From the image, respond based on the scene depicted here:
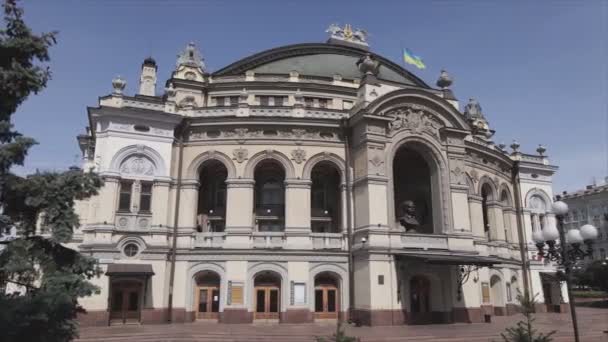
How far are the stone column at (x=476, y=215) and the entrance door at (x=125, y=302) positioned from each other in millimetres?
22131

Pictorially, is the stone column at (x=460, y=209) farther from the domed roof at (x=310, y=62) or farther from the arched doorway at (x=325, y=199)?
the domed roof at (x=310, y=62)

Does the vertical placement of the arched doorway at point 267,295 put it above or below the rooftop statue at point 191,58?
below

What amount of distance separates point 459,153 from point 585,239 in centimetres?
1685

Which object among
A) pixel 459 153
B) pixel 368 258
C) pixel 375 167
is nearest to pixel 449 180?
pixel 459 153

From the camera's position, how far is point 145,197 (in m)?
27.4

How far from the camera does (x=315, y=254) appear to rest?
1083 inches

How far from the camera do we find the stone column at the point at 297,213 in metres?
27.6

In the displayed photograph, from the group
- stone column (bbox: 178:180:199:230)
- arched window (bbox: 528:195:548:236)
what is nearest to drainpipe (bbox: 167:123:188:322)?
stone column (bbox: 178:180:199:230)

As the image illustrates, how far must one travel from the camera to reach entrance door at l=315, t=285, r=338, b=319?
27562 mm

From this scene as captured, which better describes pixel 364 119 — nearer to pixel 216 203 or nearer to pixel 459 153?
pixel 459 153

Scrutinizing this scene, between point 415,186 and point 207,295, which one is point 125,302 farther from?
point 415,186

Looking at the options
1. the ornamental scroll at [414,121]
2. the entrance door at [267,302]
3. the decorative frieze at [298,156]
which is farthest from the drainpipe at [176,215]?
the ornamental scroll at [414,121]

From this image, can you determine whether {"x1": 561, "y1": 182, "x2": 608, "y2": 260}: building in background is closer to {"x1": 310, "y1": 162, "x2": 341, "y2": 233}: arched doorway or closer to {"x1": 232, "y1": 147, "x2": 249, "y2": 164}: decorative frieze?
{"x1": 310, "y1": 162, "x2": 341, "y2": 233}: arched doorway

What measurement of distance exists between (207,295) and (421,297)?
42.9ft
